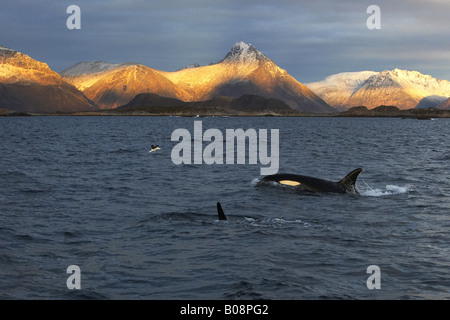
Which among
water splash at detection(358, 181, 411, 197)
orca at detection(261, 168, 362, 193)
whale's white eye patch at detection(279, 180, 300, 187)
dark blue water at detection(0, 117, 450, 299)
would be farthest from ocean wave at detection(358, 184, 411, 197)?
whale's white eye patch at detection(279, 180, 300, 187)

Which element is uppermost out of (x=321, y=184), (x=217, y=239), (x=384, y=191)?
(x=321, y=184)

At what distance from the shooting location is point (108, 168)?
40031mm

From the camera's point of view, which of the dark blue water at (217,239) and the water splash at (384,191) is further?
the water splash at (384,191)

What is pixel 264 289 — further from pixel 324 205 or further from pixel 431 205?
pixel 431 205

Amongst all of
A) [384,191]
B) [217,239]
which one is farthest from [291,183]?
[217,239]

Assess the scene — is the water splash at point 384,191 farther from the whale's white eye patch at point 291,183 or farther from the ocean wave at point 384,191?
the whale's white eye patch at point 291,183

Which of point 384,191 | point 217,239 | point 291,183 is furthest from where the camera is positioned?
point 384,191

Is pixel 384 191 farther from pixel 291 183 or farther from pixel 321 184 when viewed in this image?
pixel 291 183

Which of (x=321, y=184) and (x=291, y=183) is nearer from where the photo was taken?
(x=321, y=184)

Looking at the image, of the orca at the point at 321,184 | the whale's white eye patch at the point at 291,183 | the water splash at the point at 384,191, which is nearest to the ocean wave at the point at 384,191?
the water splash at the point at 384,191

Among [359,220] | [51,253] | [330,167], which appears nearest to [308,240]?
[359,220]

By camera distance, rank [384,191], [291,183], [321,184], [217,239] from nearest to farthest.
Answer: [217,239] < [321,184] < [291,183] < [384,191]

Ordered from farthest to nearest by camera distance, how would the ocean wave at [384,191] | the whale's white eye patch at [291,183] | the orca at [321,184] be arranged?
the ocean wave at [384,191], the whale's white eye patch at [291,183], the orca at [321,184]

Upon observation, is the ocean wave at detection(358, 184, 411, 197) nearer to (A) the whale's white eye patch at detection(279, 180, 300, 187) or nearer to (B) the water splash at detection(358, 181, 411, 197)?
(B) the water splash at detection(358, 181, 411, 197)
